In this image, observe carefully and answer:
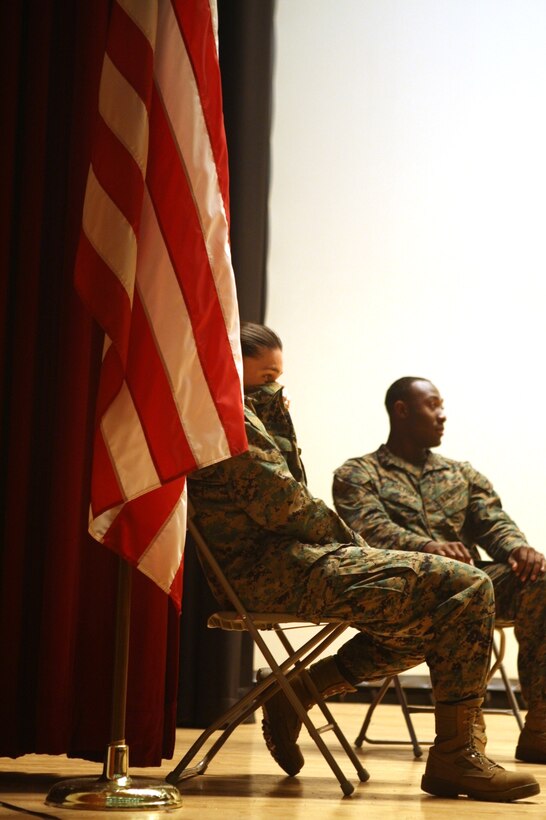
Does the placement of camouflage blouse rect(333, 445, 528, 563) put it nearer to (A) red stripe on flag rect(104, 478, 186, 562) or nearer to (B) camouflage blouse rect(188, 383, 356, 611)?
(B) camouflage blouse rect(188, 383, 356, 611)

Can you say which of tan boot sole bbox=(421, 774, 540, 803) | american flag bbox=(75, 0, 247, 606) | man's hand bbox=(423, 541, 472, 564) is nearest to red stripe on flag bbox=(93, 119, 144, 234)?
american flag bbox=(75, 0, 247, 606)

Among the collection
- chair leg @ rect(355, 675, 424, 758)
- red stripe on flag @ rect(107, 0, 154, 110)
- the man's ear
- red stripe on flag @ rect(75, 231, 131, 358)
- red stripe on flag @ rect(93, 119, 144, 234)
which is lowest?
chair leg @ rect(355, 675, 424, 758)

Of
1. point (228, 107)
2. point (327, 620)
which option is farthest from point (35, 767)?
point (228, 107)

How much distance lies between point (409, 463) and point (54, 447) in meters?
1.73

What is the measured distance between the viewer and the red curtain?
3.33m

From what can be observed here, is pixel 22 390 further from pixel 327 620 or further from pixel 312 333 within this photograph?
pixel 312 333

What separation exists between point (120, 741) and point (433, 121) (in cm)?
447

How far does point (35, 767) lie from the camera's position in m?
3.50

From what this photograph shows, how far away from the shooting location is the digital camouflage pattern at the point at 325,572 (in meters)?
3.01

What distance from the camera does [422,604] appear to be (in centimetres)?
303

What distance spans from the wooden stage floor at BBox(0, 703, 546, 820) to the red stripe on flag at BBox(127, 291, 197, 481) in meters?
0.82

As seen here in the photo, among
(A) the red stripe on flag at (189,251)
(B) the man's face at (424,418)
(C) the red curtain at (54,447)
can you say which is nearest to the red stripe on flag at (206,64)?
(A) the red stripe on flag at (189,251)

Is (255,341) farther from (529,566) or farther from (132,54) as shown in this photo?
(529,566)

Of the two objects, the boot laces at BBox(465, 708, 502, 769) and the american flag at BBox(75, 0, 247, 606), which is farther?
the boot laces at BBox(465, 708, 502, 769)
